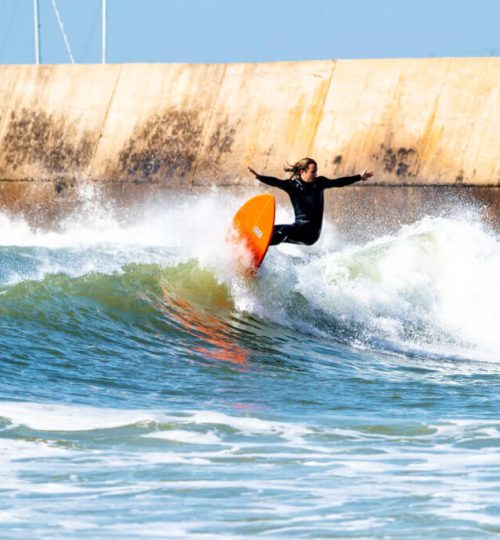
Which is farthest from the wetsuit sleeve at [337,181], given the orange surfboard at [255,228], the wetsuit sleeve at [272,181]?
the orange surfboard at [255,228]

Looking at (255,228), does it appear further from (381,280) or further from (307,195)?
(381,280)

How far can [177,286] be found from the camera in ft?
37.6

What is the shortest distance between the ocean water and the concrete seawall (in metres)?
1.82

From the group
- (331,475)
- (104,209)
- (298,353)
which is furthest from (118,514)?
(104,209)

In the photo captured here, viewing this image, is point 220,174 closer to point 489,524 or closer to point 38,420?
point 38,420

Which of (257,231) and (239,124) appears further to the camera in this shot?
(239,124)

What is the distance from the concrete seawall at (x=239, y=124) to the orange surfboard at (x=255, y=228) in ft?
19.5

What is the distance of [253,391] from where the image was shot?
7.37 m

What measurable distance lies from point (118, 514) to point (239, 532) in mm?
534

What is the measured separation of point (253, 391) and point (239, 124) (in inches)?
453

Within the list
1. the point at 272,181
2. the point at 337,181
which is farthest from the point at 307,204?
the point at 272,181

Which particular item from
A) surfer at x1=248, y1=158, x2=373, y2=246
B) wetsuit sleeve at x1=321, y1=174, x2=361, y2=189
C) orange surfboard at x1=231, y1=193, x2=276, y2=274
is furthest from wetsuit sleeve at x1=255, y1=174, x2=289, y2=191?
orange surfboard at x1=231, y1=193, x2=276, y2=274

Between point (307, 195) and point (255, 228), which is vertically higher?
point (307, 195)

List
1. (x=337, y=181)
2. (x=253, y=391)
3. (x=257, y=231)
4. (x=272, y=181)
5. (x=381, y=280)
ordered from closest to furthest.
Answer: (x=253, y=391) → (x=272, y=181) → (x=337, y=181) → (x=257, y=231) → (x=381, y=280)
